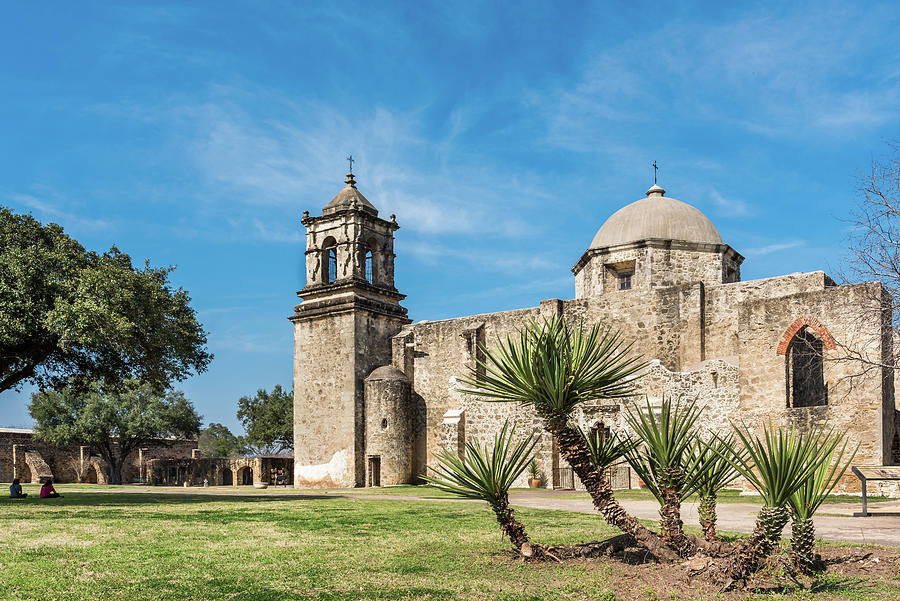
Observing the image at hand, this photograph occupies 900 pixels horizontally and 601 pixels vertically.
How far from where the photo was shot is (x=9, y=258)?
17.3 m

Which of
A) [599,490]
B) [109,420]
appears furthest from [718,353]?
[109,420]

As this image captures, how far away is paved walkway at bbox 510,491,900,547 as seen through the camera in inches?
382

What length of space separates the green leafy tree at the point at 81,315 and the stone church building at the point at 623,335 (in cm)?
725

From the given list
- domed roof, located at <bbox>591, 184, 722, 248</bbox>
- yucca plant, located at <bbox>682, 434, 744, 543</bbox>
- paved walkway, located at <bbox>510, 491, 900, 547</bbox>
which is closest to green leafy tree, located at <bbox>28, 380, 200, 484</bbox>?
domed roof, located at <bbox>591, 184, 722, 248</bbox>

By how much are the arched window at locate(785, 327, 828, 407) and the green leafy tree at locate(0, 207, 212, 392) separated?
48.7 feet

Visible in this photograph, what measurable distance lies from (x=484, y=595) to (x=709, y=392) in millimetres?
17038

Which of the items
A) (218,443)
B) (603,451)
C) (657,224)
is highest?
(657,224)

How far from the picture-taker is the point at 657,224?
1085 inches

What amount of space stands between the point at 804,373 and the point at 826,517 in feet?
31.2

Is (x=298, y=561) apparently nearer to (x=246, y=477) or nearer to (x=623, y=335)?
(x=623, y=335)

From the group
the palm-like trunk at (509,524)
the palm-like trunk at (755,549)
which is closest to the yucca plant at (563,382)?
the palm-like trunk at (509,524)

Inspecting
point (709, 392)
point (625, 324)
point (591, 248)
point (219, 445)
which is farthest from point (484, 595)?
point (219, 445)

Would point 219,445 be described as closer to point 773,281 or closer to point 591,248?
point 591,248

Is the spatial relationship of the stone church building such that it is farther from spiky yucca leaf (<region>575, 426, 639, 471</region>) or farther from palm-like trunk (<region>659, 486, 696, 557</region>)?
palm-like trunk (<region>659, 486, 696, 557</region>)
